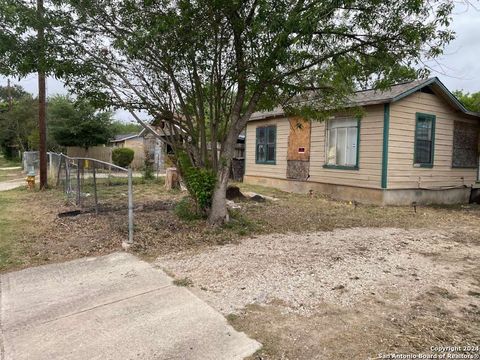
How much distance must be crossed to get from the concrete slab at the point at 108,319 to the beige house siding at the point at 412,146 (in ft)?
27.0

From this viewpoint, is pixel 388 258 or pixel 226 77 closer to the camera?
pixel 388 258

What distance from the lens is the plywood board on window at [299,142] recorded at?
1238cm

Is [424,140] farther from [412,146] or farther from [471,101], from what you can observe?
[471,101]

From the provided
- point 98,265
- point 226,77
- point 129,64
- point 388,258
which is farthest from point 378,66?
point 98,265

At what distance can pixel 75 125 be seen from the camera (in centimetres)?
2367

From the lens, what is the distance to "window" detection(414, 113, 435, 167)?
1080 cm

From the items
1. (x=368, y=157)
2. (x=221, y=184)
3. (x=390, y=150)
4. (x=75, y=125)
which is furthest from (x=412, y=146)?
(x=75, y=125)

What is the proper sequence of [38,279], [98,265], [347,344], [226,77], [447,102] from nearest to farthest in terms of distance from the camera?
[347,344] → [38,279] → [98,265] → [226,77] → [447,102]

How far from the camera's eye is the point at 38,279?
416 cm

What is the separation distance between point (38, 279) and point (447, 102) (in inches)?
482

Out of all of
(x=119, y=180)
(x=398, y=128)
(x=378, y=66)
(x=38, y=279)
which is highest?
(x=378, y=66)

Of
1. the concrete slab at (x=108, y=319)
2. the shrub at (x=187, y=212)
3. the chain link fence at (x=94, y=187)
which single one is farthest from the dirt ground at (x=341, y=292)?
the chain link fence at (x=94, y=187)

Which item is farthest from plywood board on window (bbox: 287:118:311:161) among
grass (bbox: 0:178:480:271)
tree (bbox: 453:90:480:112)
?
tree (bbox: 453:90:480:112)

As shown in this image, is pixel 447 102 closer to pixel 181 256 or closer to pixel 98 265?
pixel 181 256
